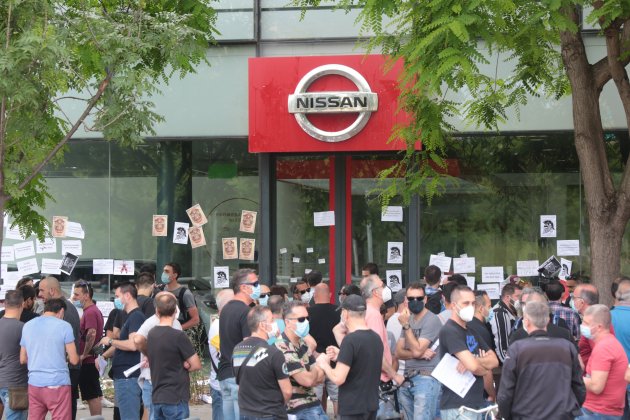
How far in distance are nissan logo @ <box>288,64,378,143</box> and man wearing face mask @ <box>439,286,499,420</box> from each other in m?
6.74

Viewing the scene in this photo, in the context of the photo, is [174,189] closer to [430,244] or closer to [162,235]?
[162,235]

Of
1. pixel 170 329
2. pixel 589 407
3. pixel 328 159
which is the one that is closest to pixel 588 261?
pixel 328 159

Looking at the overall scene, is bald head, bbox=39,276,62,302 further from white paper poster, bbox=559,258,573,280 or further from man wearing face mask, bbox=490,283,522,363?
white paper poster, bbox=559,258,573,280

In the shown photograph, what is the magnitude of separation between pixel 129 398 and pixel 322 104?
597 centimetres

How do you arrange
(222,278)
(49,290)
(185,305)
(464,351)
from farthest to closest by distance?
(222,278), (185,305), (49,290), (464,351)

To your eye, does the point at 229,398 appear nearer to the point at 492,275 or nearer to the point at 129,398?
the point at 129,398

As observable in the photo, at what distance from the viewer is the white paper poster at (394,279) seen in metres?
15.6

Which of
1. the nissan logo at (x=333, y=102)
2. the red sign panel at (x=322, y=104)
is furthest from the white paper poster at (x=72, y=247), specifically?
the nissan logo at (x=333, y=102)

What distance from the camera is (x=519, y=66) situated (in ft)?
43.7

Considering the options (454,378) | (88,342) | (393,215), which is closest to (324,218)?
(393,215)

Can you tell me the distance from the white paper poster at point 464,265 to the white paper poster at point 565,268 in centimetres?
142

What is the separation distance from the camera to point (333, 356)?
8625 mm

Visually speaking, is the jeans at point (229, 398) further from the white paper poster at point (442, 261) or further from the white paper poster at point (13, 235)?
the white paper poster at point (13, 235)

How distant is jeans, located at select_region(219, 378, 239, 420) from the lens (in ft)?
31.7
